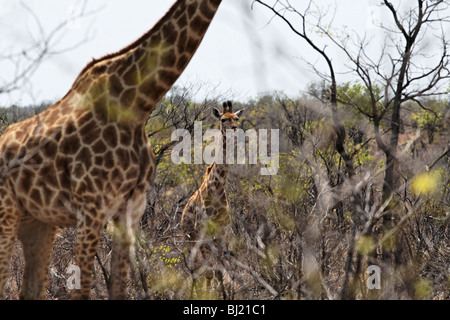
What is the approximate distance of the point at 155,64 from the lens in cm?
423

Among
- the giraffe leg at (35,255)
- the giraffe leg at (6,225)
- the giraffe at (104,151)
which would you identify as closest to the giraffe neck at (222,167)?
the giraffe leg at (35,255)

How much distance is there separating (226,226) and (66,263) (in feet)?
6.84

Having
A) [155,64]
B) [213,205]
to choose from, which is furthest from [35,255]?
[213,205]

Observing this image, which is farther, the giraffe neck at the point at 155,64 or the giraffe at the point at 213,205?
the giraffe at the point at 213,205

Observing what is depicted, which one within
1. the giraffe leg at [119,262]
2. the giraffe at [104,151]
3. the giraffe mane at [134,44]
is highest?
the giraffe mane at [134,44]

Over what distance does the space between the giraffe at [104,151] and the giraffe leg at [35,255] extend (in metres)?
0.28

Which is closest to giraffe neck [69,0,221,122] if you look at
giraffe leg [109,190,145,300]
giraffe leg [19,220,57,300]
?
giraffe leg [109,190,145,300]

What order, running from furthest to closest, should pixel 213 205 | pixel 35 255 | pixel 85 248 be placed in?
pixel 213 205 < pixel 35 255 < pixel 85 248

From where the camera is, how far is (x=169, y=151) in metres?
10.4

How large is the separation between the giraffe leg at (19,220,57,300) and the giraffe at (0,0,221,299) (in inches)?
11.1

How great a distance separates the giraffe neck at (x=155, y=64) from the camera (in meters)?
4.22

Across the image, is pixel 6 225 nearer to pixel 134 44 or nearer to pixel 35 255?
pixel 35 255

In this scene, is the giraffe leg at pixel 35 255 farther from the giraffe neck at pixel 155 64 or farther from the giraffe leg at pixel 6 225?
the giraffe neck at pixel 155 64

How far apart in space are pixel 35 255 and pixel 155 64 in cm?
195
